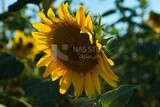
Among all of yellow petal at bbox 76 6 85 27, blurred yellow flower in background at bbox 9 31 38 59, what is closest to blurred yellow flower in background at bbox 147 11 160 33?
blurred yellow flower in background at bbox 9 31 38 59

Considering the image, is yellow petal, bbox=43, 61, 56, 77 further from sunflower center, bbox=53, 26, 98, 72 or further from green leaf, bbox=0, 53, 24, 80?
green leaf, bbox=0, 53, 24, 80

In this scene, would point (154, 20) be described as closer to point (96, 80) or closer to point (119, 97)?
point (96, 80)

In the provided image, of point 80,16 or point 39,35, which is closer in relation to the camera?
point 80,16

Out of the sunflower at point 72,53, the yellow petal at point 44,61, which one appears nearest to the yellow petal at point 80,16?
the sunflower at point 72,53

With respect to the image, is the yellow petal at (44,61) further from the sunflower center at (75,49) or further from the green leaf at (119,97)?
the green leaf at (119,97)

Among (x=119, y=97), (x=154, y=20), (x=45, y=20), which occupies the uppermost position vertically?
(x=45, y=20)

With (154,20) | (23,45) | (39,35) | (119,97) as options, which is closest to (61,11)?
(39,35)

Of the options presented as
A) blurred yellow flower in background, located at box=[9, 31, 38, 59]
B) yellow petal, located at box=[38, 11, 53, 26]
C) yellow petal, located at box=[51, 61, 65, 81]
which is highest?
yellow petal, located at box=[38, 11, 53, 26]

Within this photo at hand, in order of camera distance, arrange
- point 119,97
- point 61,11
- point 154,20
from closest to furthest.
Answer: point 119,97 → point 61,11 → point 154,20
